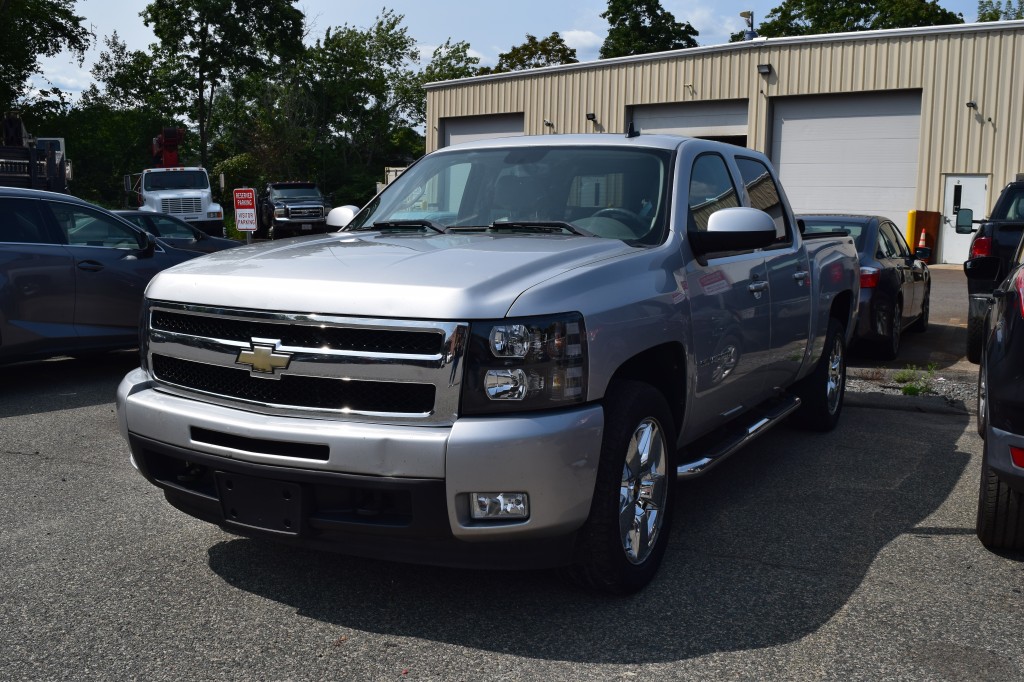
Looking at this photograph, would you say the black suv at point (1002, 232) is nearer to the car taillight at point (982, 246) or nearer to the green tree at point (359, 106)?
the car taillight at point (982, 246)

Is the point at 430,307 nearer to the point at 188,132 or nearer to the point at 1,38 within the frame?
the point at 1,38

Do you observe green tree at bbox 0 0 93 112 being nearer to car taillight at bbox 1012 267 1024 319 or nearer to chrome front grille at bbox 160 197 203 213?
chrome front grille at bbox 160 197 203 213

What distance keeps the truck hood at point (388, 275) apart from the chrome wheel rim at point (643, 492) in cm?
72

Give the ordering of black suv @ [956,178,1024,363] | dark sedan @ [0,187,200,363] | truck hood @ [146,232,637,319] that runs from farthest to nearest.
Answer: black suv @ [956,178,1024,363] → dark sedan @ [0,187,200,363] → truck hood @ [146,232,637,319]

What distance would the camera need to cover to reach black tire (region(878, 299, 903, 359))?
1024 centimetres

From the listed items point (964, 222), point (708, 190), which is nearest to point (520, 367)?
point (708, 190)

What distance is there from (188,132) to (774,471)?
192 ft

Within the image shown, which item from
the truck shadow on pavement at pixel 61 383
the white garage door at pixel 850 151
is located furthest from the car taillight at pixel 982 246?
the white garage door at pixel 850 151

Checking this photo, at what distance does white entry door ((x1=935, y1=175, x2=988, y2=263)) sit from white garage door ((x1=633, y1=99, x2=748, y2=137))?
584cm

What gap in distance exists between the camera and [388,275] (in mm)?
3566

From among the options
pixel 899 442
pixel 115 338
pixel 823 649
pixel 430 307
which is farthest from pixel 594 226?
pixel 115 338

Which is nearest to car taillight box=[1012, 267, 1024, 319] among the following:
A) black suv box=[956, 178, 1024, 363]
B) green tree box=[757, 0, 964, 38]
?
black suv box=[956, 178, 1024, 363]

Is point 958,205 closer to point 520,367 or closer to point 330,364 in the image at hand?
point 520,367

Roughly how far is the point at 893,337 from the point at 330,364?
26.8 ft
